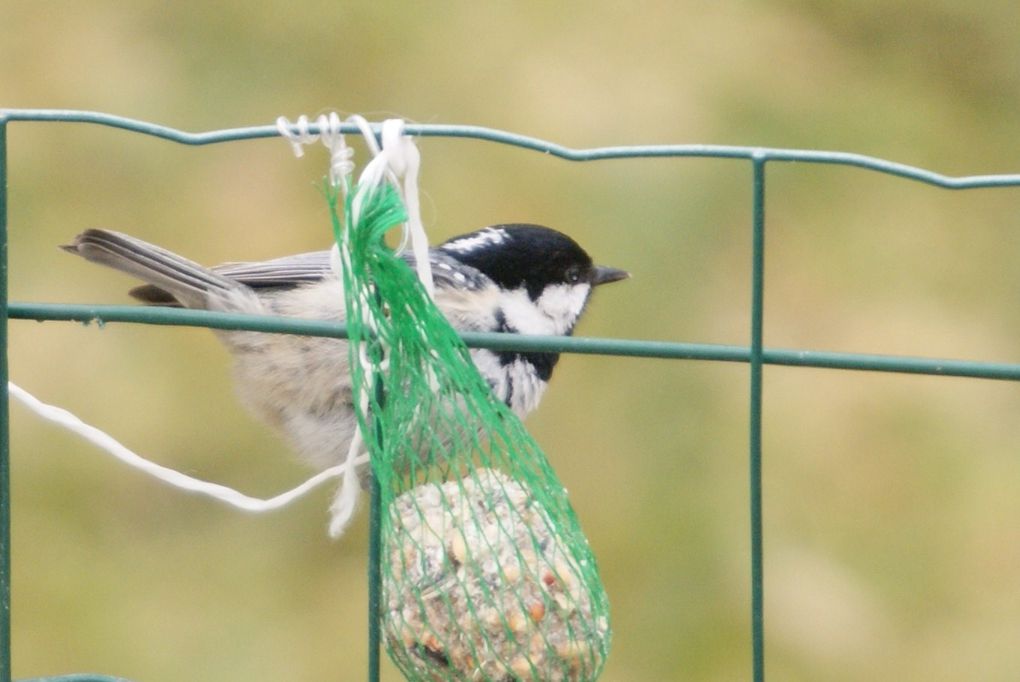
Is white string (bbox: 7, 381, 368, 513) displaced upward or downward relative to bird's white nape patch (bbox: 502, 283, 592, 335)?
downward

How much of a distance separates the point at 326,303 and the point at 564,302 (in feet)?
1.10

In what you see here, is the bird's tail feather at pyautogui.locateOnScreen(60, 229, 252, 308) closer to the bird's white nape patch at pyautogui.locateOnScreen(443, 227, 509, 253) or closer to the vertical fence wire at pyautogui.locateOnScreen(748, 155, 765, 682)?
the bird's white nape patch at pyautogui.locateOnScreen(443, 227, 509, 253)

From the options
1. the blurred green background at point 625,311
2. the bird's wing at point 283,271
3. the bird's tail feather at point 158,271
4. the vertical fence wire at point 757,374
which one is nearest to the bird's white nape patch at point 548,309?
the bird's wing at point 283,271

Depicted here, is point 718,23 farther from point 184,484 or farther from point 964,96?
point 184,484

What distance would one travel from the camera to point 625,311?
3.32 meters

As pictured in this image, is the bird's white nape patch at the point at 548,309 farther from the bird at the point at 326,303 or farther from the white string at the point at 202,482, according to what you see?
the white string at the point at 202,482

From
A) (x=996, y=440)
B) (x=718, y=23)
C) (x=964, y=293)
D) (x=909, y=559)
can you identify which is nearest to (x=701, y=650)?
(x=909, y=559)

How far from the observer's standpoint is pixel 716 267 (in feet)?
11.3

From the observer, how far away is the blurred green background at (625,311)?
3.11 m

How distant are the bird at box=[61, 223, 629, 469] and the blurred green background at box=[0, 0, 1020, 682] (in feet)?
2.86

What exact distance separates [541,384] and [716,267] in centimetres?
124

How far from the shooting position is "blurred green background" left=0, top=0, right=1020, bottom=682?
3.11m

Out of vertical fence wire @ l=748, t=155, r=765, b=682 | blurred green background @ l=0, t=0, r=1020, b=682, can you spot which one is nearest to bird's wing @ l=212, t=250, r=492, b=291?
vertical fence wire @ l=748, t=155, r=765, b=682

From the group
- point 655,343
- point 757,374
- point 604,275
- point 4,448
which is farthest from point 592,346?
point 604,275
